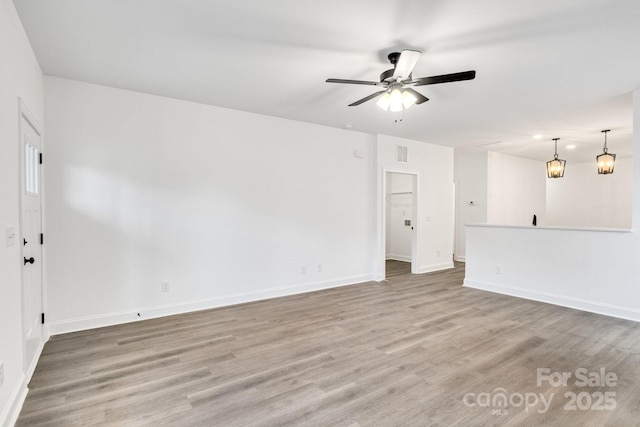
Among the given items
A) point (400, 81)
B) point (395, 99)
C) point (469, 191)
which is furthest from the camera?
point (469, 191)

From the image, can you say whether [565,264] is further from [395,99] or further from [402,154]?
[395,99]

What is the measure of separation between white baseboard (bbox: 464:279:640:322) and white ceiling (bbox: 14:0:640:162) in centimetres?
261

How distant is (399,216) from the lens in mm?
8438

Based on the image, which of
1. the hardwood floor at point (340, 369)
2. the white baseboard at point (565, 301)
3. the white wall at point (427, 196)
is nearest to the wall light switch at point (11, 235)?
the hardwood floor at point (340, 369)

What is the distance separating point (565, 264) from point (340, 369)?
384 centimetres

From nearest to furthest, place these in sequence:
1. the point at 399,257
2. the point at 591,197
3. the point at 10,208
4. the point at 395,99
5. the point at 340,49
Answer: the point at 10,208, the point at 340,49, the point at 395,99, the point at 399,257, the point at 591,197

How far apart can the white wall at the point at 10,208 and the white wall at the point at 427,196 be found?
15.9ft

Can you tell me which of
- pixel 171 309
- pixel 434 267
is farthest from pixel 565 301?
pixel 171 309

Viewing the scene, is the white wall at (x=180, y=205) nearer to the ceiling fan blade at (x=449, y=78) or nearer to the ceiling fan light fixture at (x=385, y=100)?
the ceiling fan light fixture at (x=385, y=100)

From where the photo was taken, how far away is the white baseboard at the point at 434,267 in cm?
667

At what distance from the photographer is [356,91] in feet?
12.4

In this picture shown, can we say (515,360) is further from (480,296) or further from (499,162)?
(499,162)

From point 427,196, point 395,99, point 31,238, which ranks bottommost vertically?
point 31,238

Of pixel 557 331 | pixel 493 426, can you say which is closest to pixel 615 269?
pixel 557 331
